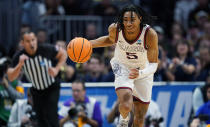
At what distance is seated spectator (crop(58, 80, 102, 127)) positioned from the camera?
32.7 feet

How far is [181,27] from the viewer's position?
14219 millimetres

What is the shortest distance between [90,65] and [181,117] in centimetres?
253

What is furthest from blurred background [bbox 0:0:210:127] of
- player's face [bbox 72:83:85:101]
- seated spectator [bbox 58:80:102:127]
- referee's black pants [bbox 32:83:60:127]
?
referee's black pants [bbox 32:83:60:127]

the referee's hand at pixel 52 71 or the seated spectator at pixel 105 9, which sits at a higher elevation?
the seated spectator at pixel 105 9

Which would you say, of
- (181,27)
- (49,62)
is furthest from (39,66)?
(181,27)

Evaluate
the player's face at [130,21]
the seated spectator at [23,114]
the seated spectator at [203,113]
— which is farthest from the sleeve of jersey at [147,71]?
the seated spectator at [23,114]

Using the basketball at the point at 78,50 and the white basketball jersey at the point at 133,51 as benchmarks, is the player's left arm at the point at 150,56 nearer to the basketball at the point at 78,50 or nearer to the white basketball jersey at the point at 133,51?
the white basketball jersey at the point at 133,51

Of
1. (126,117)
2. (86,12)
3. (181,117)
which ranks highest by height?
(86,12)

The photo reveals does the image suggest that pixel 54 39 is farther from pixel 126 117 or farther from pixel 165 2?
pixel 126 117

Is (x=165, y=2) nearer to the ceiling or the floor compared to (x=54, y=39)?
nearer to the ceiling

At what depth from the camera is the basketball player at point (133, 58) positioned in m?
7.32

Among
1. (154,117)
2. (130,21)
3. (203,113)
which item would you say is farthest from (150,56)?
(154,117)

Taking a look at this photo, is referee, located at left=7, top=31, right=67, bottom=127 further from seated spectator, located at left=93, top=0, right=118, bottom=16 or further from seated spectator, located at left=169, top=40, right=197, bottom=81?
seated spectator, located at left=93, top=0, right=118, bottom=16

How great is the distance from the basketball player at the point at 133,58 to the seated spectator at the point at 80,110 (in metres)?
2.34
